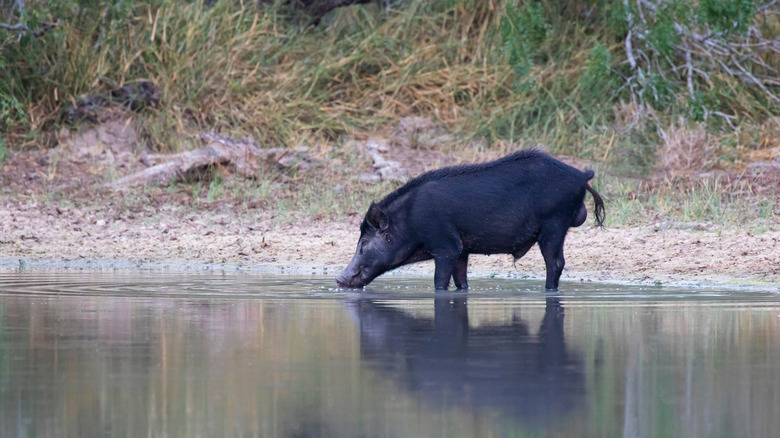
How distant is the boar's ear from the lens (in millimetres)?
8885

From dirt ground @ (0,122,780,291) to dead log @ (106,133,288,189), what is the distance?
0.45 metres

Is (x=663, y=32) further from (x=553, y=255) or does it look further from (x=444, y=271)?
(x=444, y=271)

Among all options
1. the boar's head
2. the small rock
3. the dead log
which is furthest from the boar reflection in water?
the dead log

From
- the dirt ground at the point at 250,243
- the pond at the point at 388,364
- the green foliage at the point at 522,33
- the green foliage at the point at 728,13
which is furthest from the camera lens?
the green foliage at the point at 522,33

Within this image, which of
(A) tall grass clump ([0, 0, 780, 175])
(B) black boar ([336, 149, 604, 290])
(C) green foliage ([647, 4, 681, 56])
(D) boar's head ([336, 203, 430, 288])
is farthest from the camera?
(A) tall grass clump ([0, 0, 780, 175])

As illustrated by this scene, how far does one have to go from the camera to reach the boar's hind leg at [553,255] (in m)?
8.75

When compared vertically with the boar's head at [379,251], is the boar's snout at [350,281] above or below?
below

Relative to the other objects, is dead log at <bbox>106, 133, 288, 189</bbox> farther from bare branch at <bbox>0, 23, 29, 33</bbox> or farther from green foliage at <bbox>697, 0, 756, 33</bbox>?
green foliage at <bbox>697, 0, 756, 33</bbox>

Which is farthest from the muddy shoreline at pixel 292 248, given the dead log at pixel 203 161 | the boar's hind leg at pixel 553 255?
the dead log at pixel 203 161

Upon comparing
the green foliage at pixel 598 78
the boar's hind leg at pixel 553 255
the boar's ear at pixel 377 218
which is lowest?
the boar's hind leg at pixel 553 255

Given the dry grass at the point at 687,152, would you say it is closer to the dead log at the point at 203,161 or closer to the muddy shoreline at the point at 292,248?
the muddy shoreline at the point at 292,248

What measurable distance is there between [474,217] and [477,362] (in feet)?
12.6

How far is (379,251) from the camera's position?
897 cm

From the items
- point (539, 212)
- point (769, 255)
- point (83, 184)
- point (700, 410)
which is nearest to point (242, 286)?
point (539, 212)
